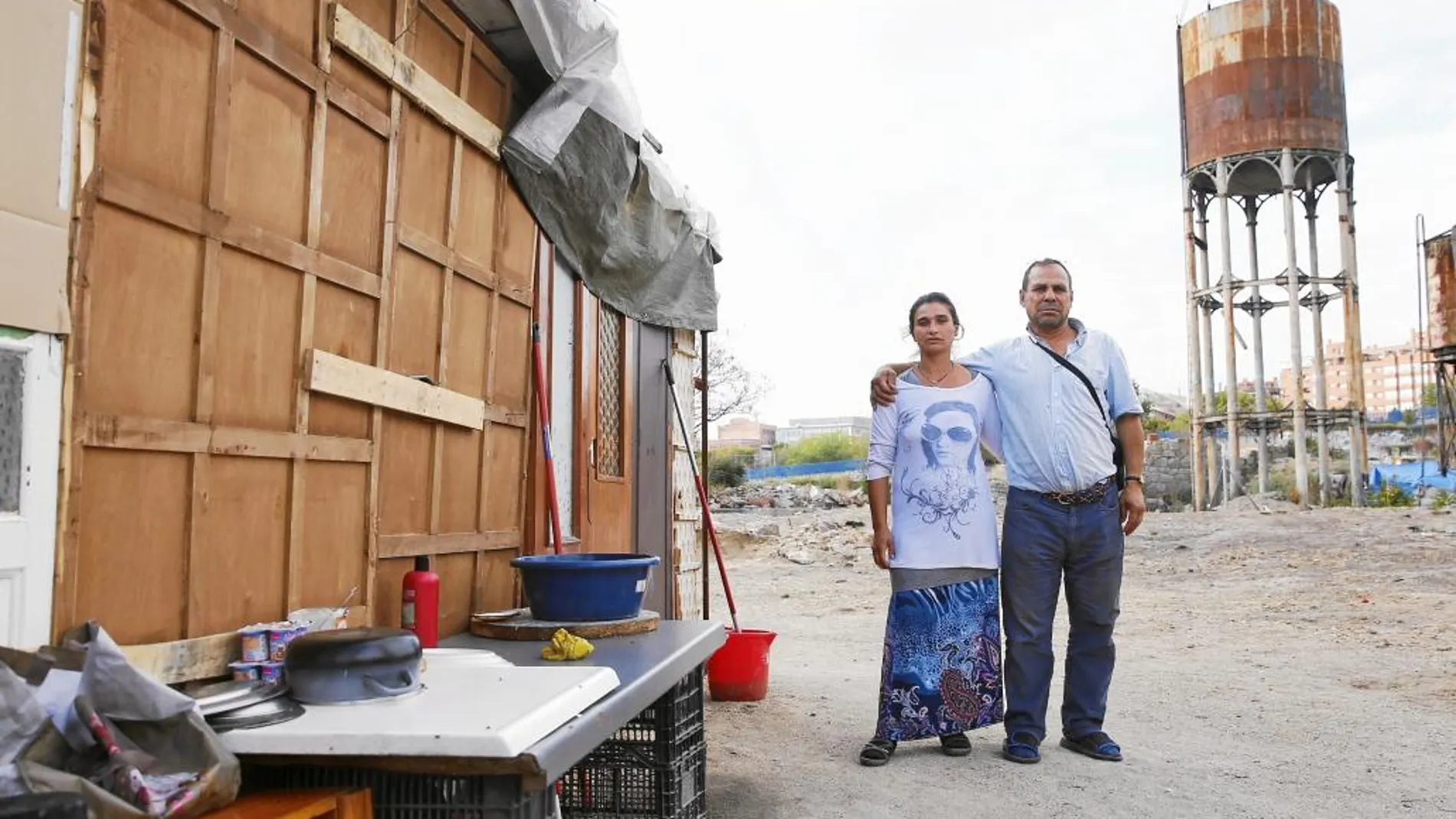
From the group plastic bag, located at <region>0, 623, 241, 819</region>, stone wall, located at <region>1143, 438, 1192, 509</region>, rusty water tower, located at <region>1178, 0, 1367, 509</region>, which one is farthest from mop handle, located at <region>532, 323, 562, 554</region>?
stone wall, located at <region>1143, 438, 1192, 509</region>

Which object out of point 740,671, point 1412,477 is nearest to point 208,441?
point 740,671

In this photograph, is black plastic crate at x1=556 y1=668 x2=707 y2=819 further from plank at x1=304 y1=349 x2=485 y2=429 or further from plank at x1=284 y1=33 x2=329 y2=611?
plank at x1=304 y1=349 x2=485 y2=429

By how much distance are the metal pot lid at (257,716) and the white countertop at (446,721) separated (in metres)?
0.02

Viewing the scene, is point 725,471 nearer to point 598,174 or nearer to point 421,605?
point 598,174

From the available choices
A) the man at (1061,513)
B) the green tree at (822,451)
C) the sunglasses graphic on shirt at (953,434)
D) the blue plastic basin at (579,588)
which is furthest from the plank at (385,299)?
the green tree at (822,451)

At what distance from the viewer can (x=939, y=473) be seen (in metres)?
4.20

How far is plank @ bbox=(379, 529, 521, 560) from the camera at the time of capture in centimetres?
327

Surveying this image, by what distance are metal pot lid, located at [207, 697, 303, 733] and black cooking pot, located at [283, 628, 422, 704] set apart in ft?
0.18

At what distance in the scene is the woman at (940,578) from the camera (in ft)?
13.6

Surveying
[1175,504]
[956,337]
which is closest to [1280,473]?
[1175,504]

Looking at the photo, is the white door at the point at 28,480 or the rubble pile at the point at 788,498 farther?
the rubble pile at the point at 788,498

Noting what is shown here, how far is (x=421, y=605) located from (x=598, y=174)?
84.4 inches

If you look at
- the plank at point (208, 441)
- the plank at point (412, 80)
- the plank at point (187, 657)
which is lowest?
the plank at point (187, 657)

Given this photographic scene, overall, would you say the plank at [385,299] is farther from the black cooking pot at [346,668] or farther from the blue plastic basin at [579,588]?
the black cooking pot at [346,668]
